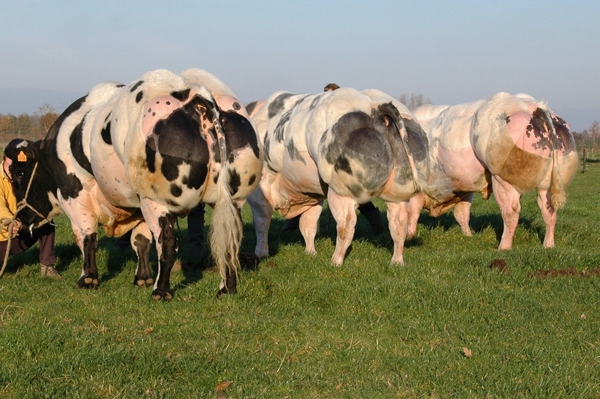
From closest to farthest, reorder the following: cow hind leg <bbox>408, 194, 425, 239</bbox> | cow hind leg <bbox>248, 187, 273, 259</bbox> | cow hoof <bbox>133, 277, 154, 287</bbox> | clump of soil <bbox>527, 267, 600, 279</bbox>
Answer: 1. clump of soil <bbox>527, 267, 600, 279</bbox>
2. cow hoof <bbox>133, 277, 154, 287</bbox>
3. cow hind leg <bbox>248, 187, 273, 259</bbox>
4. cow hind leg <bbox>408, 194, 425, 239</bbox>

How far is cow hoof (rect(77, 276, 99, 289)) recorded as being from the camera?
7.70 meters

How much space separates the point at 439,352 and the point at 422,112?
705cm

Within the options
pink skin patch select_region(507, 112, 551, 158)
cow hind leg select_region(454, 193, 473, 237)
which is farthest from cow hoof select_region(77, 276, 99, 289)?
cow hind leg select_region(454, 193, 473, 237)

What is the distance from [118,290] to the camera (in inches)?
295

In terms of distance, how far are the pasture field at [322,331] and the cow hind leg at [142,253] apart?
283 millimetres

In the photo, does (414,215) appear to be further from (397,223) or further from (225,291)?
(225,291)

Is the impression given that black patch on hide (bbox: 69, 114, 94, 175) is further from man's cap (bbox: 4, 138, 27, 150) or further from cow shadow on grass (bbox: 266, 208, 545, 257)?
cow shadow on grass (bbox: 266, 208, 545, 257)

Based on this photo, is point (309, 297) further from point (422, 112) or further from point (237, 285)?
point (422, 112)

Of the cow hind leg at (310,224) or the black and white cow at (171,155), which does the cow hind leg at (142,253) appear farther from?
the cow hind leg at (310,224)

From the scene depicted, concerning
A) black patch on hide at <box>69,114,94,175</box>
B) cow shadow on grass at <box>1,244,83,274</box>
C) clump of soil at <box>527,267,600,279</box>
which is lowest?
cow shadow on grass at <box>1,244,83,274</box>

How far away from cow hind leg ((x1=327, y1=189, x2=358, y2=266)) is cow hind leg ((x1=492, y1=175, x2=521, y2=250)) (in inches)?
107

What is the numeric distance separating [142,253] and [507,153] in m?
5.18

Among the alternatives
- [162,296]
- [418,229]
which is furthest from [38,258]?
[418,229]

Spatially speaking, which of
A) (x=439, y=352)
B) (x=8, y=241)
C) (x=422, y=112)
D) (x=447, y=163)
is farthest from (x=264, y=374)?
(x=422, y=112)
